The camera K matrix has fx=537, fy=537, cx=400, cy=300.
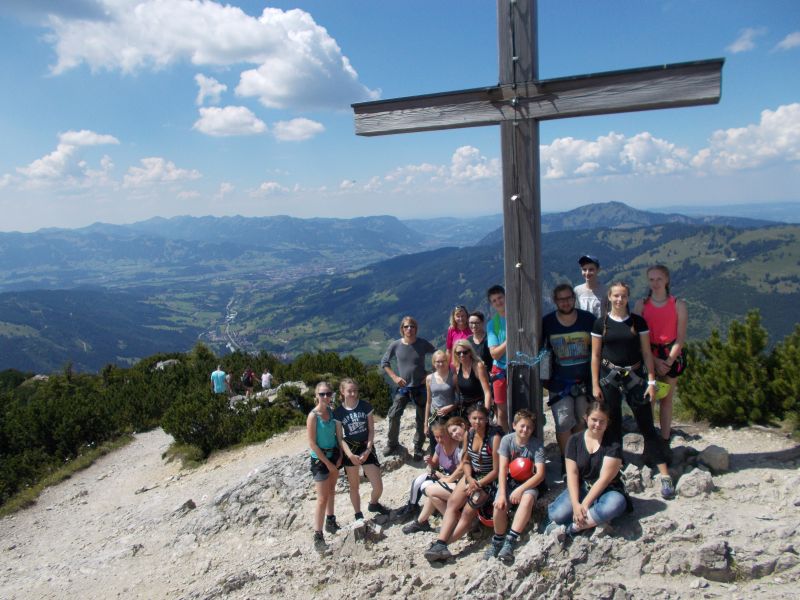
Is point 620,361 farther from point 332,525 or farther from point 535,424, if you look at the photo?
point 332,525

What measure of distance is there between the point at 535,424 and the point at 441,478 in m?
1.07

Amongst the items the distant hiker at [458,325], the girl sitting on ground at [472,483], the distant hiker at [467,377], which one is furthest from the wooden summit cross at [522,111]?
the distant hiker at [458,325]

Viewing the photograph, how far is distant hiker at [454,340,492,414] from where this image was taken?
539cm

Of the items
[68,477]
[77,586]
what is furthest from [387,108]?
[68,477]

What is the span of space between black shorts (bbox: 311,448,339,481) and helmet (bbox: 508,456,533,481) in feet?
5.97

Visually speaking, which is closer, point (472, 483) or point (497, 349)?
point (472, 483)

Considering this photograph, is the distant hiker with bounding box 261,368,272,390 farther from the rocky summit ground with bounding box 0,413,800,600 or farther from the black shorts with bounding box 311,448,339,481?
the black shorts with bounding box 311,448,339,481

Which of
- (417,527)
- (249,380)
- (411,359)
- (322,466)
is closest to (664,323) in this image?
(411,359)

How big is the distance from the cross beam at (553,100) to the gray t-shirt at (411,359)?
8.28 ft

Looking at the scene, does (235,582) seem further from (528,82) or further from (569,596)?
(528,82)

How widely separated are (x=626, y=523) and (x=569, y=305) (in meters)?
1.77

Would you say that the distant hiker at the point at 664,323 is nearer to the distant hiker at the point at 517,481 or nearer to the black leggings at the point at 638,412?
the black leggings at the point at 638,412

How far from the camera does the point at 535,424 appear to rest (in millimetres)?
4504

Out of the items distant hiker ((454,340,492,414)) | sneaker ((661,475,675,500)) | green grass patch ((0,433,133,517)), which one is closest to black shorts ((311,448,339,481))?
distant hiker ((454,340,492,414))
